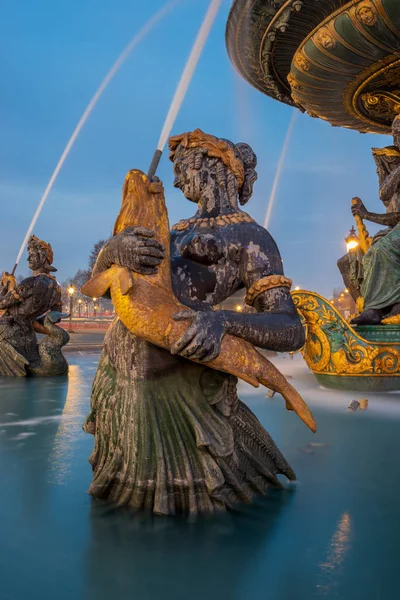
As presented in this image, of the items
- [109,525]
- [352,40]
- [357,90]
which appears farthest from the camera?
[357,90]

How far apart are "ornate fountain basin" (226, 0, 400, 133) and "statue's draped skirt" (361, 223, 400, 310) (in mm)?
1690

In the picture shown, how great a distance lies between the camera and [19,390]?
459cm

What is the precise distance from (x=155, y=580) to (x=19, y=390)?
373cm

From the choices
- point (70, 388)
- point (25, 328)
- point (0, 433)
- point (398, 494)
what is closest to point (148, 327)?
point (398, 494)

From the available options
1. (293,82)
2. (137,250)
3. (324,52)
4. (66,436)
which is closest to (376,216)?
(293,82)

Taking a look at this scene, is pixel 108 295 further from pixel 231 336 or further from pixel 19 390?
pixel 19 390

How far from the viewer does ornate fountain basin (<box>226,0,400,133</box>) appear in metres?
4.13

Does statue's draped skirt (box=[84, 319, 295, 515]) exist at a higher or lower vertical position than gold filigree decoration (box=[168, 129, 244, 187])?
lower

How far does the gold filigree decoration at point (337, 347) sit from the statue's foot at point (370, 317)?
476 millimetres

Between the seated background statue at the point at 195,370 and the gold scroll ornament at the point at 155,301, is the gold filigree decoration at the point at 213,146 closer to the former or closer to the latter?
the seated background statue at the point at 195,370

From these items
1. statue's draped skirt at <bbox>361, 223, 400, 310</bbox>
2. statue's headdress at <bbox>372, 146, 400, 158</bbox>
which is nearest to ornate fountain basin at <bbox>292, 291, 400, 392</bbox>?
statue's draped skirt at <bbox>361, 223, 400, 310</bbox>

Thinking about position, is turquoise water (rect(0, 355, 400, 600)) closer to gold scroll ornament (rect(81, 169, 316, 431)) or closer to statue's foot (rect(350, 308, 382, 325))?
gold scroll ornament (rect(81, 169, 316, 431))

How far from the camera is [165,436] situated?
1.75m

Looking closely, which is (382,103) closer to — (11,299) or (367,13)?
(367,13)
